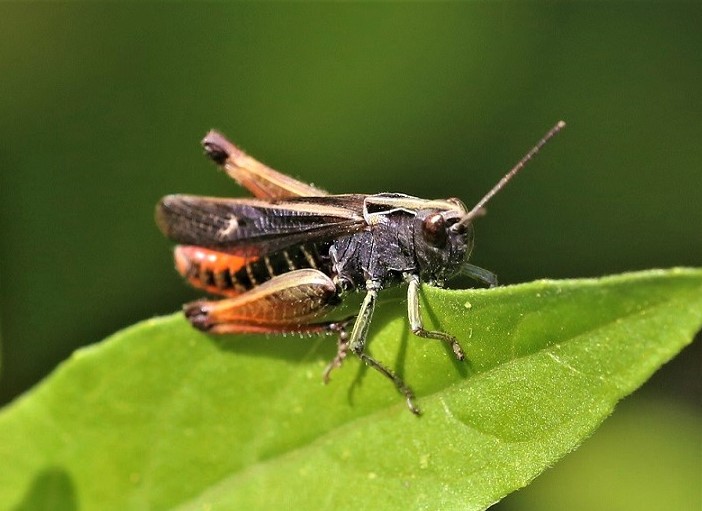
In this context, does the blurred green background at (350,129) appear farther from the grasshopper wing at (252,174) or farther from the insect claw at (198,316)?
the insect claw at (198,316)

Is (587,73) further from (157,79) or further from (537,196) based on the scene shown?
(157,79)

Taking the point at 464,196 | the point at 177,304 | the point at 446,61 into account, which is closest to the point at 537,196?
the point at 464,196

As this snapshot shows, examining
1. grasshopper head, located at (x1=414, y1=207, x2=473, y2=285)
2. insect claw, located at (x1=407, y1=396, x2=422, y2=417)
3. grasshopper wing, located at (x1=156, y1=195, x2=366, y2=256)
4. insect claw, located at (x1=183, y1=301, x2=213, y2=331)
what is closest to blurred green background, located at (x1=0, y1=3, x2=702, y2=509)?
grasshopper wing, located at (x1=156, y1=195, x2=366, y2=256)

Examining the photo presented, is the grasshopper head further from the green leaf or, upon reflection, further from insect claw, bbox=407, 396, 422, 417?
insect claw, bbox=407, 396, 422, 417

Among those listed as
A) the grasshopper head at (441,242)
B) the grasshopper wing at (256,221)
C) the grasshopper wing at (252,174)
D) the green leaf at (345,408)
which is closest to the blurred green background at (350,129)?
the grasshopper wing at (252,174)

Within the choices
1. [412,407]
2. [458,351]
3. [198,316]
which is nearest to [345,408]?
[412,407]

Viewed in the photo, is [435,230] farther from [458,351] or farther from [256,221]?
[256,221]
